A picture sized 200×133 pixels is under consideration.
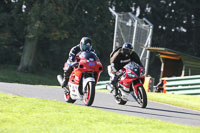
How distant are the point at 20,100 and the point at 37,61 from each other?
34.1m

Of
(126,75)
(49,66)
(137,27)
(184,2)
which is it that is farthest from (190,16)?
(126,75)

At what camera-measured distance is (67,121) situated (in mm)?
8961

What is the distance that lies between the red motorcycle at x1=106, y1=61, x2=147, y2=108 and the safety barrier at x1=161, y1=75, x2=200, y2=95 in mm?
8667

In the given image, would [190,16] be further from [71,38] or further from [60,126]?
[60,126]

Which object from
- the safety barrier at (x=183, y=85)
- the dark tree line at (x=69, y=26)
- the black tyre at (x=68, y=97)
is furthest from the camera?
the dark tree line at (x=69, y=26)

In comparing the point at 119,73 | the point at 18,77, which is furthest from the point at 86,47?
the point at 18,77

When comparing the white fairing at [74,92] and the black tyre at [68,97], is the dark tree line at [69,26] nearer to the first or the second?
the black tyre at [68,97]

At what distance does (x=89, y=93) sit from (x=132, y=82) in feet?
5.59

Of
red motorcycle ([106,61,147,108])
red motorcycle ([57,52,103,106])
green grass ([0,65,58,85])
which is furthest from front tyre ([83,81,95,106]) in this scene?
green grass ([0,65,58,85])

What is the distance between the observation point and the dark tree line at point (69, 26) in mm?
38250

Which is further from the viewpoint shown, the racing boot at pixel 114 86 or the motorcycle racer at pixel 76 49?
the racing boot at pixel 114 86

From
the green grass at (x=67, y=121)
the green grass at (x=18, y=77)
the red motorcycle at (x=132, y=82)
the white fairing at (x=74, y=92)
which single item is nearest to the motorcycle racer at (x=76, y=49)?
the white fairing at (x=74, y=92)

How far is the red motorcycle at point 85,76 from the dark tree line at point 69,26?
24.5m

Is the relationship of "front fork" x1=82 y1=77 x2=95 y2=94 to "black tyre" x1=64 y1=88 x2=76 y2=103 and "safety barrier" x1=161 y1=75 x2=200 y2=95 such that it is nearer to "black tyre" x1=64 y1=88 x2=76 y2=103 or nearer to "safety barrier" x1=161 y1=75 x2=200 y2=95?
"black tyre" x1=64 y1=88 x2=76 y2=103
